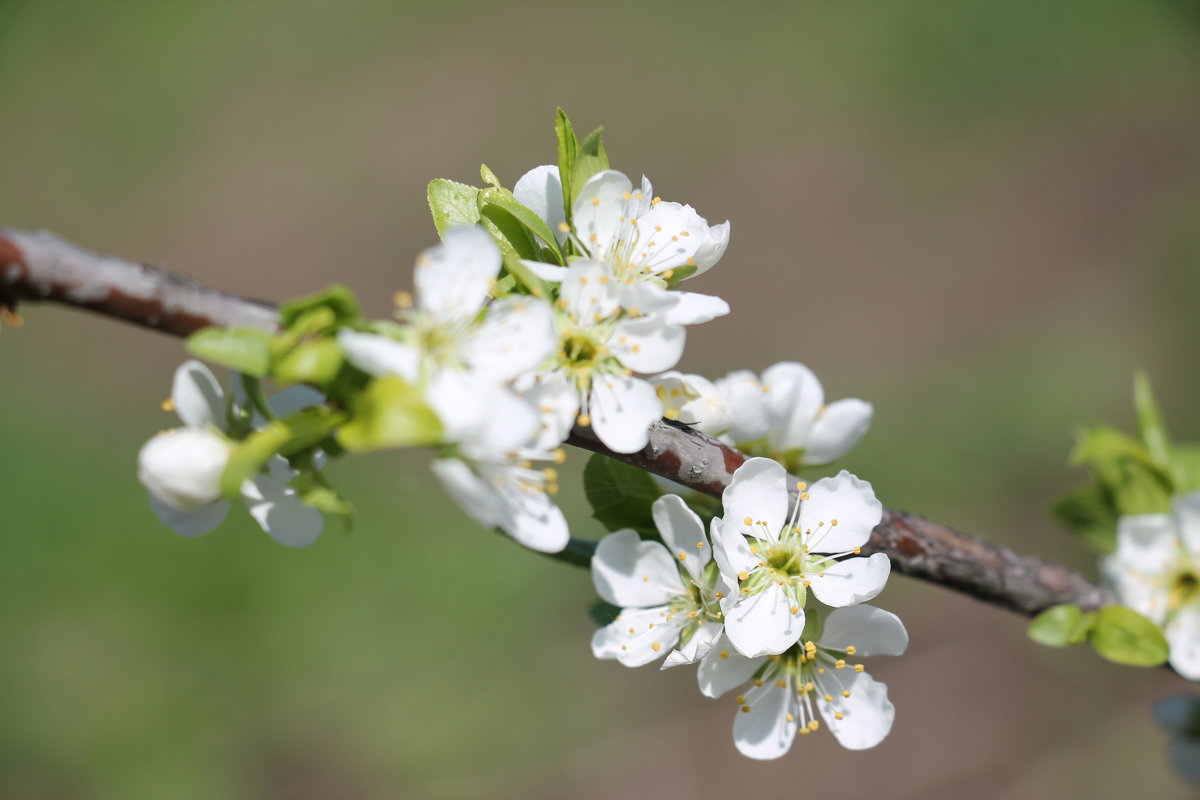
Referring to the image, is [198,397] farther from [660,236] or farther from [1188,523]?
[1188,523]

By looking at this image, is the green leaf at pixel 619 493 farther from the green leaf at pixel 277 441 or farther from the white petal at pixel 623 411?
the green leaf at pixel 277 441

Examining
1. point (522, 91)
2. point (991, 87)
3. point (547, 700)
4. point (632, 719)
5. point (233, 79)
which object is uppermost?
point (233, 79)

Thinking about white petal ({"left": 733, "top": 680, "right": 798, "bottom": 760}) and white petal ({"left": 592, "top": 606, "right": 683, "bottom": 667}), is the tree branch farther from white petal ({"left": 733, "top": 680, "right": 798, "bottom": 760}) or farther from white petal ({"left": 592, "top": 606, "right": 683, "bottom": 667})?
white petal ({"left": 733, "top": 680, "right": 798, "bottom": 760})

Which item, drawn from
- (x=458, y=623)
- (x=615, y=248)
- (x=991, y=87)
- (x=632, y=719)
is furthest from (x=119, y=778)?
(x=991, y=87)

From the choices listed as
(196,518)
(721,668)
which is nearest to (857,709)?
(721,668)

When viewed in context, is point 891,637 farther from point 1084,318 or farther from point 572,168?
point 1084,318
